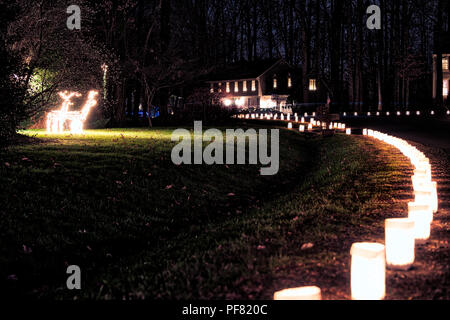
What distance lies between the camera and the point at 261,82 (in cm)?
6550

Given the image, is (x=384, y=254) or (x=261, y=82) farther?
(x=261, y=82)

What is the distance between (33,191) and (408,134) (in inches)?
719

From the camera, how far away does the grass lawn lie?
481cm

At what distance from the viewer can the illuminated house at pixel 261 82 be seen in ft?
213

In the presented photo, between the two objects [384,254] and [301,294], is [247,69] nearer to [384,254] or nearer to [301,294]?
[384,254]

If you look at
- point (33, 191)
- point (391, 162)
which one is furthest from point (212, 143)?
point (33, 191)

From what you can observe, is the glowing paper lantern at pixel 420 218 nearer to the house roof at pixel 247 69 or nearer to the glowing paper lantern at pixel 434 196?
the glowing paper lantern at pixel 434 196

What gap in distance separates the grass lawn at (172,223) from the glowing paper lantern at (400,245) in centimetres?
55

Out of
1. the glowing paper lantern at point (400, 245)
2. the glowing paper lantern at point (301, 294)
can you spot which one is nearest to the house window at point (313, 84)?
the glowing paper lantern at point (400, 245)

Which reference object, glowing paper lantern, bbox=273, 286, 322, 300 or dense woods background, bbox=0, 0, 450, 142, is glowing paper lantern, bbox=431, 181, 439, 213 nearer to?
glowing paper lantern, bbox=273, 286, 322, 300

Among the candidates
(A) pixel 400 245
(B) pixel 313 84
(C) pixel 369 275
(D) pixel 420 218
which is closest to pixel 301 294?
(C) pixel 369 275

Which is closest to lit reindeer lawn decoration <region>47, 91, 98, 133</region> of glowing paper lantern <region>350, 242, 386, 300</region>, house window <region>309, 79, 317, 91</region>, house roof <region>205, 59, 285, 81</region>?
glowing paper lantern <region>350, 242, 386, 300</region>

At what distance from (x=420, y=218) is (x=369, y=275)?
201 cm

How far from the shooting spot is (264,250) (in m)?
5.59
